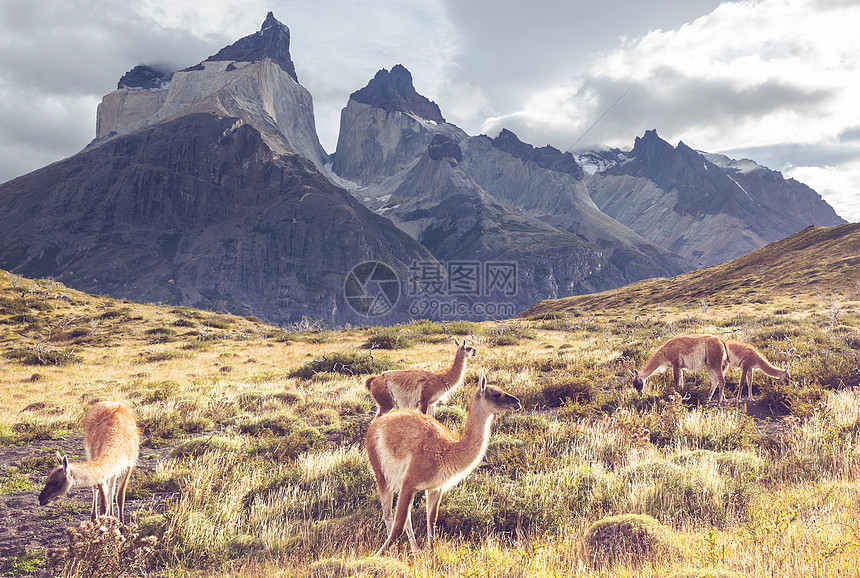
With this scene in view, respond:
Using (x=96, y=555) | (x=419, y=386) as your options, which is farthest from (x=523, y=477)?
(x=96, y=555)

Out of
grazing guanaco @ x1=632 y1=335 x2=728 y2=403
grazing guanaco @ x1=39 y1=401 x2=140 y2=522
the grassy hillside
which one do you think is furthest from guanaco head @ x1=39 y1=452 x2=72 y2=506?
grazing guanaco @ x1=632 y1=335 x2=728 y2=403

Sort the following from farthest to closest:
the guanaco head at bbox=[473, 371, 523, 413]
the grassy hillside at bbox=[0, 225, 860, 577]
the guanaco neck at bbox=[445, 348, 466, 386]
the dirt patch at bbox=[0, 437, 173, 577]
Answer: the guanaco neck at bbox=[445, 348, 466, 386] < the dirt patch at bbox=[0, 437, 173, 577] < the guanaco head at bbox=[473, 371, 523, 413] < the grassy hillside at bbox=[0, 225, 860, 577]

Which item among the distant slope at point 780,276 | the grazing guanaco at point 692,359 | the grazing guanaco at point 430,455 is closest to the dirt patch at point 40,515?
the grazing guanaco at point 430,455

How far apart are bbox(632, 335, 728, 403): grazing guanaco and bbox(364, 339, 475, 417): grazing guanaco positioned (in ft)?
16.7

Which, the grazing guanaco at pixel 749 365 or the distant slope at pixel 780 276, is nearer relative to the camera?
the grazing guanaco at pixel 749 365

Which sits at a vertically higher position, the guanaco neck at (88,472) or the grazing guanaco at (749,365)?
the grazing guanaco at (749,365)

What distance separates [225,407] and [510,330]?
22824 millimetres

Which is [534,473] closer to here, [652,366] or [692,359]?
[652,366]

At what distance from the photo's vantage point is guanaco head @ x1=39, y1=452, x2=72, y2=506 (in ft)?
13.8

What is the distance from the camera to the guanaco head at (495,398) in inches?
177

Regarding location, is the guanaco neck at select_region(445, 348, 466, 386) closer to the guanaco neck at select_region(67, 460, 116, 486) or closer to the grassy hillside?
the grassy hillside

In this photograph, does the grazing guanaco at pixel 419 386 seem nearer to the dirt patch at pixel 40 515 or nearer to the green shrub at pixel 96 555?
the dirt patch at pixel 40 515

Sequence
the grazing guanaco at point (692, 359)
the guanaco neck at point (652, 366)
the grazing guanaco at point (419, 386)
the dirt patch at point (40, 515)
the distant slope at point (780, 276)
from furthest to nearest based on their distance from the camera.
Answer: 1. the distant slope at point (780, 276)
2. the guanaco neck at point (652, 366)
3. the grazing guanaco at point (692, 359)
4. the grazing guanaco at point (419, 386)
5. the dirt patch at point (40, 515)

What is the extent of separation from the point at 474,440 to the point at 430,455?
0.49 meters
